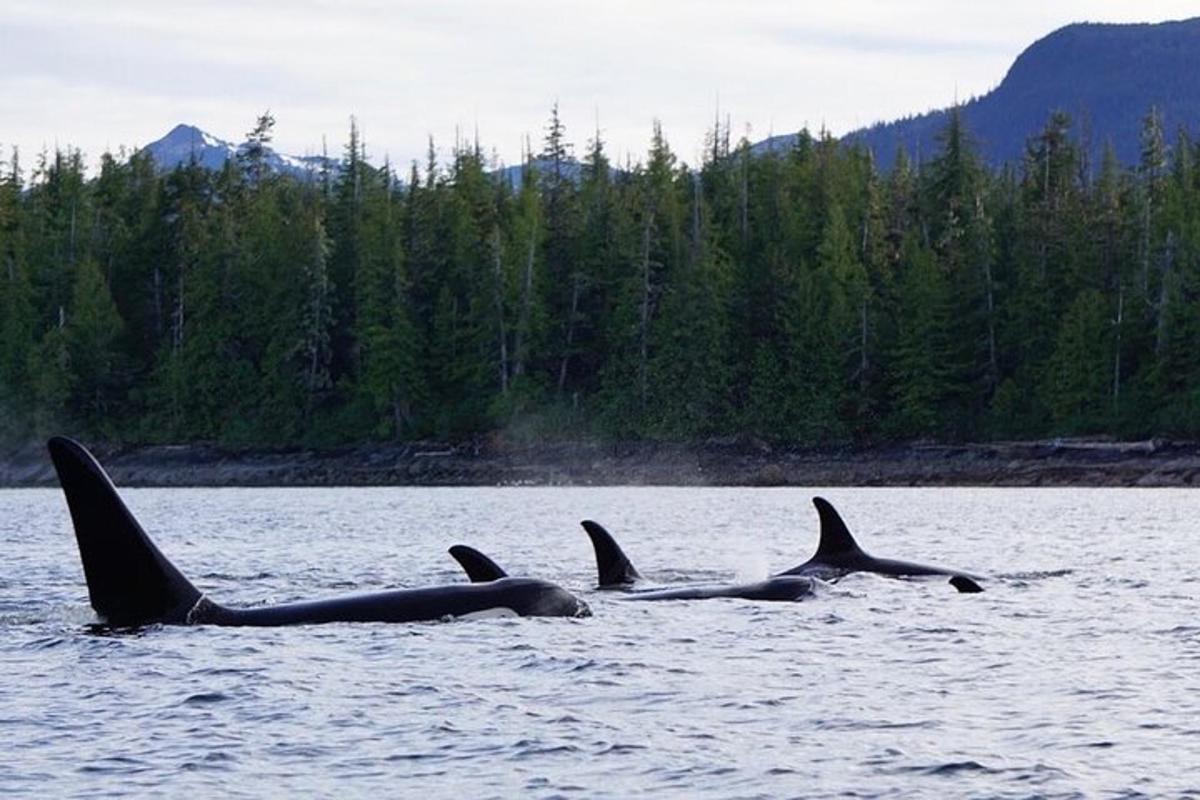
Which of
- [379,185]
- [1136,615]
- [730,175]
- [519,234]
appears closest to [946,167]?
[730,175]

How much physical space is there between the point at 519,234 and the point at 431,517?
172 ft

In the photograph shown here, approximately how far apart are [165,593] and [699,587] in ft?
28.3

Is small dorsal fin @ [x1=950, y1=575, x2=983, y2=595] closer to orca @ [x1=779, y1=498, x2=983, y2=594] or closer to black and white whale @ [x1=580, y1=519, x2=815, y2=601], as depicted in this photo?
orca @ [x1=779, y1=498, x2=983, y2=594]

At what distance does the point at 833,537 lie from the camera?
1291 inches

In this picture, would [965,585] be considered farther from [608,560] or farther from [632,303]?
[632,303]

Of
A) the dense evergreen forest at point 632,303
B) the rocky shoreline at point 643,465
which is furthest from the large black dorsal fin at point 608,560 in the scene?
the dense evergreen forest at point 632,303


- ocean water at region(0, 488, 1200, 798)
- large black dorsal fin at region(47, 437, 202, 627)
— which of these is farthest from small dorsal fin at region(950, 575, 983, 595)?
large black dorsal fin at region(47, 437, 202, 627)

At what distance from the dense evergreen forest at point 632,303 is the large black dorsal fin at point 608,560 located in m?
70.5

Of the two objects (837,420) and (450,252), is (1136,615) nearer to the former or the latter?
(837,420)

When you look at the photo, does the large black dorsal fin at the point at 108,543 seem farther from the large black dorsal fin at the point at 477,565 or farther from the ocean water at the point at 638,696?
the large black dorsal fin at the point at 477,565

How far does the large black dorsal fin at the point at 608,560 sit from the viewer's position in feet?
99.7

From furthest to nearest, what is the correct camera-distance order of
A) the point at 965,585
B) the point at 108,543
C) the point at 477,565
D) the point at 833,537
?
1. the point at 833,537
2. the point at 965,585
3. the point at 477,565
4. the point at 108,543

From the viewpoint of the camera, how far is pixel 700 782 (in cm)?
1534

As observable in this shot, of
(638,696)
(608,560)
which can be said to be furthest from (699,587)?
(638,696)
